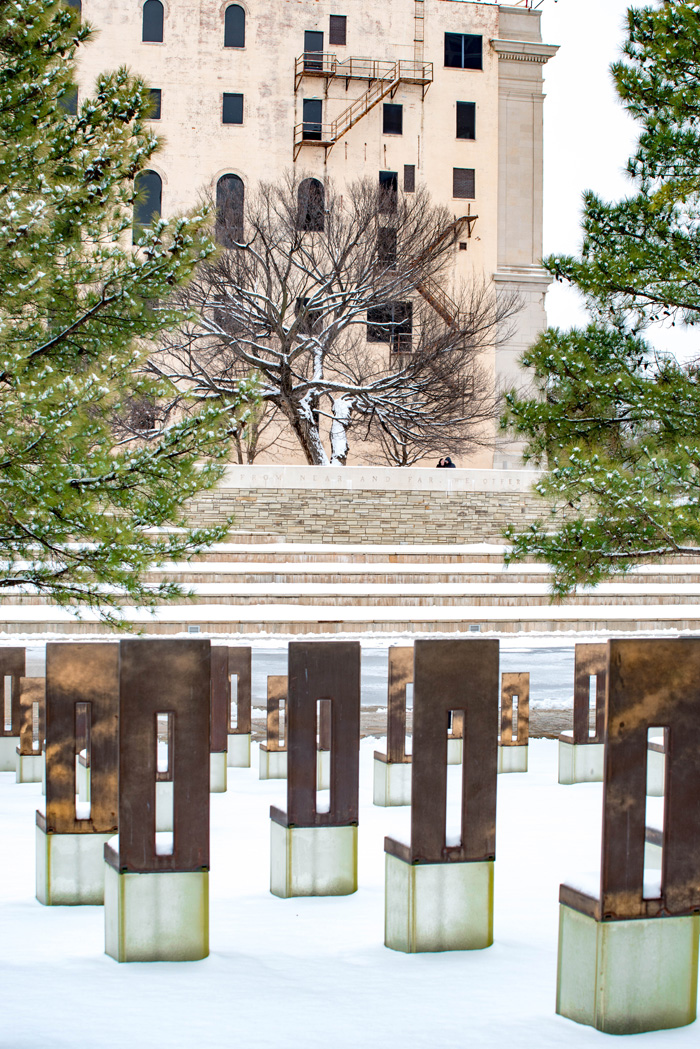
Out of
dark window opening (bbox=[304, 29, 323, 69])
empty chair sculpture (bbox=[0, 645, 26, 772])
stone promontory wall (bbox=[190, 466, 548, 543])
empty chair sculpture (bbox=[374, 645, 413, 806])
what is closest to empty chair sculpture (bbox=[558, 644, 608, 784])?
empty chair sculpture (bbox=[374, 645, 413, 806])

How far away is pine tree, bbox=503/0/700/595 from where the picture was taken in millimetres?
8414

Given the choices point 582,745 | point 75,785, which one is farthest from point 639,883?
point 582,745

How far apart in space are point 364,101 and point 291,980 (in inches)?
1468

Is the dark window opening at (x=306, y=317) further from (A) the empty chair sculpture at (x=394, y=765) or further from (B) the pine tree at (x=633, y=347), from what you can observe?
(A) the empty chair sculpture at (x=394, y=765)

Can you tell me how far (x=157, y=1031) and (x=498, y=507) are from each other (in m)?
21.2

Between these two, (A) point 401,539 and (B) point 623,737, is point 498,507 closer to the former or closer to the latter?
(A) point 401,539

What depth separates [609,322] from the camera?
927 cm

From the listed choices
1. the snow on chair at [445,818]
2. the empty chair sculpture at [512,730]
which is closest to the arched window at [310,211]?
the empty chair sculpture at [512,730]

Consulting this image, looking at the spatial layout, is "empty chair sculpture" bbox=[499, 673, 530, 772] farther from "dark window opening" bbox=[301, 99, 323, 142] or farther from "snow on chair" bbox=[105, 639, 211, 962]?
"dark window opening" bbox=[301, 99, 323, 142]

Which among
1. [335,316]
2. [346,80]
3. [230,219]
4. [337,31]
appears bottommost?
[335,316]

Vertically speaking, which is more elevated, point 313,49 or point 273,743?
point 313,49

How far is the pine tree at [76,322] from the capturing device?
20.0 ft

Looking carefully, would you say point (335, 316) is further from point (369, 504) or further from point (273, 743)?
point (273, 743)

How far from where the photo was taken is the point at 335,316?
26.8 metres
